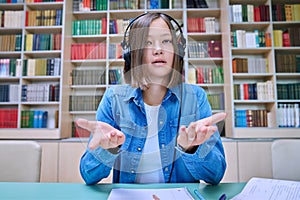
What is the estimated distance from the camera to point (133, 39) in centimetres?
49

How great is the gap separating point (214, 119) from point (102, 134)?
0.72 ft

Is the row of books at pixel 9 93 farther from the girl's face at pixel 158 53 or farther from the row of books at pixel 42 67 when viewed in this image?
the girl's face at pixel 158 53

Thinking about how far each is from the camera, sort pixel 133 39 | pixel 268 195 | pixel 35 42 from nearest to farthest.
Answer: pixel 133 39 → pixel 268 195 → pixel 35 42

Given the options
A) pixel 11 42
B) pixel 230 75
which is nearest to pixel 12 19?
pixel 11 42

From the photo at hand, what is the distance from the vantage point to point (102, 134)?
491 millimetres

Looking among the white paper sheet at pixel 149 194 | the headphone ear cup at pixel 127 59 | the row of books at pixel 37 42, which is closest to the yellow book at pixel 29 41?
the row of books at pixel 37 42

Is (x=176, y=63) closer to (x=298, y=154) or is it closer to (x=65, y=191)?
(x=65, y=191)

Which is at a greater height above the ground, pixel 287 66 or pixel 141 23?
pixel 287 66

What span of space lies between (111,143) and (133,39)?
21 centimetres

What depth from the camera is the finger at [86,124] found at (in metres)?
0.50

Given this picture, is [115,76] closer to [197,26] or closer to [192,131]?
[192,131]

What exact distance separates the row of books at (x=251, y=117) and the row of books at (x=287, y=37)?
0.66 m

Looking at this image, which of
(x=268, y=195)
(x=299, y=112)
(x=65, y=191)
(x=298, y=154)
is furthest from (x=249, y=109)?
(x=65, y=191)

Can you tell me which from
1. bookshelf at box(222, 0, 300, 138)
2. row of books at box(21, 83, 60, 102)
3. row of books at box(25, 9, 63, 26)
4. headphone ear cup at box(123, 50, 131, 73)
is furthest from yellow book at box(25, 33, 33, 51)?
headphone ear cup at box(123, 50, 131, 73)
